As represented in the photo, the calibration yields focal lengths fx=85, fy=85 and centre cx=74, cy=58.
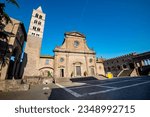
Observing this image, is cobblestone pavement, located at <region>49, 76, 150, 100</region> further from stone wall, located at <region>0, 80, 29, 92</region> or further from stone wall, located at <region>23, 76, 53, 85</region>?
stone wall, located at <region>23, 76, 53, 85</region>

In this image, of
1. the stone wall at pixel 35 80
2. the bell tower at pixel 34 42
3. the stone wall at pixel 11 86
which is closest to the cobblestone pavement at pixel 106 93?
the stone wall at pixel 11 86

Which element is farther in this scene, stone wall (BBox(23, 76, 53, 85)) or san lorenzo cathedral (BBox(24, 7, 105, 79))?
san lorenzo cathedral (BBox(24, 7, 105, 79))

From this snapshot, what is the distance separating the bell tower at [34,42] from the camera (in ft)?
67.0

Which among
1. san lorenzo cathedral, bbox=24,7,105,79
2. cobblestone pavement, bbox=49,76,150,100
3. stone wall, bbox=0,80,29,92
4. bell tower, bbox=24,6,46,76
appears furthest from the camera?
san lorenzo cathedral, bbox=24,7,105,79

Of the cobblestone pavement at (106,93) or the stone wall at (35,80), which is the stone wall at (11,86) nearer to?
the cobblestone pavement at (106,93)

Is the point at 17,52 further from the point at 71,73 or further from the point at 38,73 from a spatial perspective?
the point at 71,73

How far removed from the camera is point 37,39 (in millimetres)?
25125

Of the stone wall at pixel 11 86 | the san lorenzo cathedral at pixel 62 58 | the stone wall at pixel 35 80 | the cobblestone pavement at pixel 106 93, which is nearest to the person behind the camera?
the cobblestone pavement at pixel 106 93

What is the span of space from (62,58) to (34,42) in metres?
9.23

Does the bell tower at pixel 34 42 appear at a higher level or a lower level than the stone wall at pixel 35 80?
higher

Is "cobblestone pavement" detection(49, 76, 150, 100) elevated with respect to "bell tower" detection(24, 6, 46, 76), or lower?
lower

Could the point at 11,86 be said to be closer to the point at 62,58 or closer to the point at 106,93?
the point at 106,93

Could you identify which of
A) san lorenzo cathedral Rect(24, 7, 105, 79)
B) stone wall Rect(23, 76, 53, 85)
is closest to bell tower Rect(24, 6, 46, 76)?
san lorenzo cathedral Rect(24, 7, 105, 79)

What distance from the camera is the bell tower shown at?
20.4 meters
